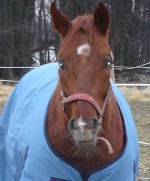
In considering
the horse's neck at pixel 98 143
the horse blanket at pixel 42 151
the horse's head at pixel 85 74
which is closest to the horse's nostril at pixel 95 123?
the horse's head at pixel 85 74

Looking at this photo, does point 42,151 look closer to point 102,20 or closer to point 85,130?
point 85,130

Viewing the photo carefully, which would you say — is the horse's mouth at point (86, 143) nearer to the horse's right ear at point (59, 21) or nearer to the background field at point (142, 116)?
the horse's right ear at point (59, 21)

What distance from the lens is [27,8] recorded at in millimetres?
17844

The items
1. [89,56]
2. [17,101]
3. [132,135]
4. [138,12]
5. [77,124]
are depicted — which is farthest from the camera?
[138,12]

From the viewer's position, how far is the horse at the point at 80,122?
2.02 m

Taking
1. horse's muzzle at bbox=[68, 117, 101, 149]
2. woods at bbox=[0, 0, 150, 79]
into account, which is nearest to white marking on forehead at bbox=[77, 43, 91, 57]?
horse's muzzle at bbox=[68, 117, 101, 149]

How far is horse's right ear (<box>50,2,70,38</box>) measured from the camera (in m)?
2.24

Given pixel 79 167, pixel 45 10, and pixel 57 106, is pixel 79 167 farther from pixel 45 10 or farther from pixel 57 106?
pixel 45 10

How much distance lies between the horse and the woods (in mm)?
13987

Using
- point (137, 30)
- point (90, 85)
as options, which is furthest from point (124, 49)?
point (90, 85)

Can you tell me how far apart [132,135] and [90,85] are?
0.63 meters

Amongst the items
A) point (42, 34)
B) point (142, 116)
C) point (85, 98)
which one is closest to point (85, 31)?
point (85, 98)

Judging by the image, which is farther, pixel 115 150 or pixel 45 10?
pixel 45 10

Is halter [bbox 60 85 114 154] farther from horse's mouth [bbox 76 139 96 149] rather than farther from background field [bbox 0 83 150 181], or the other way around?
background field [bbox 0 83 150 181]
